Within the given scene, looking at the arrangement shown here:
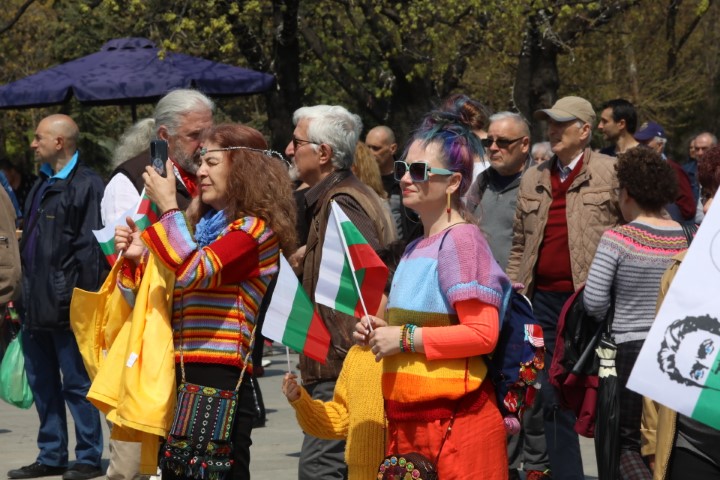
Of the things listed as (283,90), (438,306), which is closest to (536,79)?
(283,90)

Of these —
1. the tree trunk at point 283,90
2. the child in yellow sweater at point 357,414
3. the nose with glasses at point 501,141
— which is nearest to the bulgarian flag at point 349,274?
the child in yellow sweater at point 357,414

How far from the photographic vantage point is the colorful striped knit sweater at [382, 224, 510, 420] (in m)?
4.12

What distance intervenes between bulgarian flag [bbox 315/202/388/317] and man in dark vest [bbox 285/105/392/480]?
0.98 metres

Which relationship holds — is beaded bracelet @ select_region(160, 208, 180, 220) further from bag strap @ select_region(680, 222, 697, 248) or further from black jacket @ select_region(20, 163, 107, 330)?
black jacket @ select_region(20, 163, 107, 330)

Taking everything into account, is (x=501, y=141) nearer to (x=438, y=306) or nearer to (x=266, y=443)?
(x=266, y=443)

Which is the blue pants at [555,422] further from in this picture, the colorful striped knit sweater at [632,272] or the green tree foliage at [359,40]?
the green tree foliage at [359,40]

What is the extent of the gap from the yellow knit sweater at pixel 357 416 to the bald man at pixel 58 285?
341 centimetres

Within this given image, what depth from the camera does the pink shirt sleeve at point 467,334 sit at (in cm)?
406

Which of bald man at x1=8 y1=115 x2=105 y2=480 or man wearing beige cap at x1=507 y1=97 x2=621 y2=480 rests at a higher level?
man wearing beige cap at x1=507 y1=97 x2=621 y2=480

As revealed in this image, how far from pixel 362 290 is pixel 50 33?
2595 cm

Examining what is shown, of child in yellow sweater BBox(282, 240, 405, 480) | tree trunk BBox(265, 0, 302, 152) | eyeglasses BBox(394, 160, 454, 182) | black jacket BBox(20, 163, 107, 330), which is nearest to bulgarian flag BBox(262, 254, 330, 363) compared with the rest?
child in yellow sweater BBox(282, 240, 405, 480)

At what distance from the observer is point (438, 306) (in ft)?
13.7

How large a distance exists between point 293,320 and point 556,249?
2734 mm

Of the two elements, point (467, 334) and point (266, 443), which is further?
point (266, 443)
